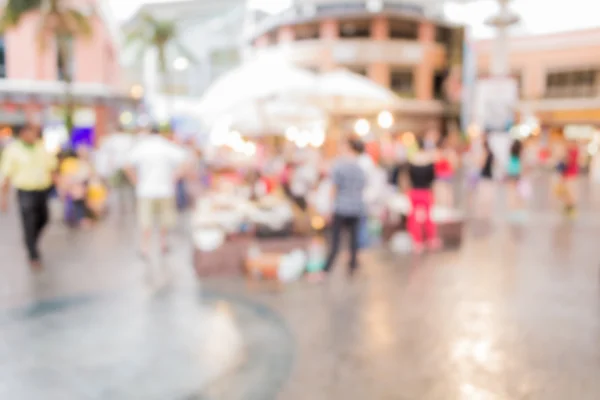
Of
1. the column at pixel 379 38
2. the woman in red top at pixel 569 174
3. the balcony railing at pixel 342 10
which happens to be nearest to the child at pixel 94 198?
the woman in red top at pixel 569 174

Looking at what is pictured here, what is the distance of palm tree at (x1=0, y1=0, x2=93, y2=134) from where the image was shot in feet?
63.8

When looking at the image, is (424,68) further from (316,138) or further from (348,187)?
(348,187)

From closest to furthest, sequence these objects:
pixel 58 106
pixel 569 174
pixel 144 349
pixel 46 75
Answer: pixel 144 349 < pixel 569 174 < pixel 46 75 < pixel 58 106

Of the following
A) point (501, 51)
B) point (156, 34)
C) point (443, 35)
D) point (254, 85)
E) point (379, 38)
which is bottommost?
point (254, 85)

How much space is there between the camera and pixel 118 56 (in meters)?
37.6

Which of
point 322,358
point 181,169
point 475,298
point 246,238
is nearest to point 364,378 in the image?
point 322,358

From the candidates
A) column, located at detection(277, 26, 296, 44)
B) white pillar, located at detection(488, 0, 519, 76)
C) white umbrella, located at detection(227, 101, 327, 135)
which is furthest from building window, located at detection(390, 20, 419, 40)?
white umbrella, located at detection(227, 101, 327, 135)

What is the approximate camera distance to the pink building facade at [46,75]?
23953 mm

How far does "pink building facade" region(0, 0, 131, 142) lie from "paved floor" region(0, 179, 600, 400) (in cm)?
1794

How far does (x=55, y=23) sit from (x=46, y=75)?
5.10m

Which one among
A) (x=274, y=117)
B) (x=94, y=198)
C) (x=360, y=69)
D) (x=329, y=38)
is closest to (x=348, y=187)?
(x=274, y=117)

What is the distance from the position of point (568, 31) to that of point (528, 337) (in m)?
38.3

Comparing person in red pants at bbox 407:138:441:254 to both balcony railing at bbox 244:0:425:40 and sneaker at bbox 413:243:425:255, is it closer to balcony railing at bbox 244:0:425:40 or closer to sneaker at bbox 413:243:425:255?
sneaker at bbox 413:243:425:255

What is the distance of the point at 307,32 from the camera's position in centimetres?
3900
